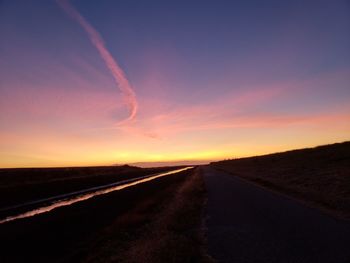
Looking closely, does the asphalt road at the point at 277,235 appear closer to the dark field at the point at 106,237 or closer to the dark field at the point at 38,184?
the dark field at the point at 106,237

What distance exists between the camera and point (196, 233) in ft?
49.4

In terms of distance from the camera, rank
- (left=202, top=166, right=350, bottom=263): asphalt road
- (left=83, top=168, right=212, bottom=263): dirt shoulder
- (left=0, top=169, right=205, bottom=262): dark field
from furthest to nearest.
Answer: (left=0, top=169, right=205, bottom=262): dark field
(left=83, top=168, right=212, bottom=263): dirt shoulder
(left=202, top=166, right=350, bottom=263): asphalt road

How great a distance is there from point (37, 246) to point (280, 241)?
9.40 metres

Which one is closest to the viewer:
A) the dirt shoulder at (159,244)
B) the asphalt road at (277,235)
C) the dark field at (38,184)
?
the asphalt road at (277,235)

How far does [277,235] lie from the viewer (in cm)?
1358

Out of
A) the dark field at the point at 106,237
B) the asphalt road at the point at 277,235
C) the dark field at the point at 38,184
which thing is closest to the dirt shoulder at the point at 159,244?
the dark field at the point at 106,237

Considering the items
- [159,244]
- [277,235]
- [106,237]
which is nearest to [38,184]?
[106,237]

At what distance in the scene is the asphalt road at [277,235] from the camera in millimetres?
10898

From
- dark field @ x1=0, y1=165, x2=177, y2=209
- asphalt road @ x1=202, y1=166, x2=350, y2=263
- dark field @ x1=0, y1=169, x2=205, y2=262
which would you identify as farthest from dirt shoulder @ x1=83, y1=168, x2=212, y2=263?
dark field @ x1=0, y1=165, x2=177, y2=209

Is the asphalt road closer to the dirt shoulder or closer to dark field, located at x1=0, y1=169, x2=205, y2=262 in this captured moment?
the dirt shoulder

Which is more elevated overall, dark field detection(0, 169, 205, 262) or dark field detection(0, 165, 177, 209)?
dark field detection(0, 165, 177, 209)

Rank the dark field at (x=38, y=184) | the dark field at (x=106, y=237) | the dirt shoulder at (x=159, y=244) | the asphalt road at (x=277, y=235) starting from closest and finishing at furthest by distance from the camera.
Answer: the asphalt road at (x=277, y=235), the dirt shoulder at (x=159, y=244), the dark field at (x=106, y=237), the dark field at (x=38, y=184)

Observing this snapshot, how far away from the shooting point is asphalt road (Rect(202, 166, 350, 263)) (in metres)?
10.9

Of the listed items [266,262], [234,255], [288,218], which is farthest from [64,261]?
[288,218]
